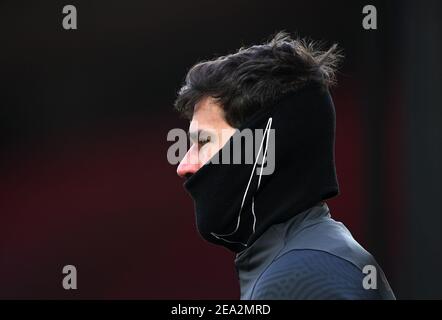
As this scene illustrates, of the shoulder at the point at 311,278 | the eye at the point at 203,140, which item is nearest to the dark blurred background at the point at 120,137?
the eye at the point at 203,140

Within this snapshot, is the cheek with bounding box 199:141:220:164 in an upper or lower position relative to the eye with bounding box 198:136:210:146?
lower

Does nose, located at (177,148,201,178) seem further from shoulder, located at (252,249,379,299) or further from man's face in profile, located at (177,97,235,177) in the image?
shoulder, located at (252,249,379,299)

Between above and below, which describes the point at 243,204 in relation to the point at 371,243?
above

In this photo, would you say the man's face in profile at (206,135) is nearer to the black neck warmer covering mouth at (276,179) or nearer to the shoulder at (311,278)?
the black neck warmer covering mouth at (276,179)

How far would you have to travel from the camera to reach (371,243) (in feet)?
10.9

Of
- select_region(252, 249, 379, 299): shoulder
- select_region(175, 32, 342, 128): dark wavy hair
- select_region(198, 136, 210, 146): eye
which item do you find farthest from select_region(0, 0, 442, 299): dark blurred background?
select_region(252, 249, 379, 299): shoulder

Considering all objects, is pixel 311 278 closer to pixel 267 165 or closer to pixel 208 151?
pixel 267 165

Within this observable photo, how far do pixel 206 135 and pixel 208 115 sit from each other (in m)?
0.06

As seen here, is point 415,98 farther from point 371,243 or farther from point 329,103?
point 329,103

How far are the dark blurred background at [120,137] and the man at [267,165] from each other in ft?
6.14

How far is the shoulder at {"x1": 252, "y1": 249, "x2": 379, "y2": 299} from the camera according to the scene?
1.24 metres

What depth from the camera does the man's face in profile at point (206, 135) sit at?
5.04 ft
